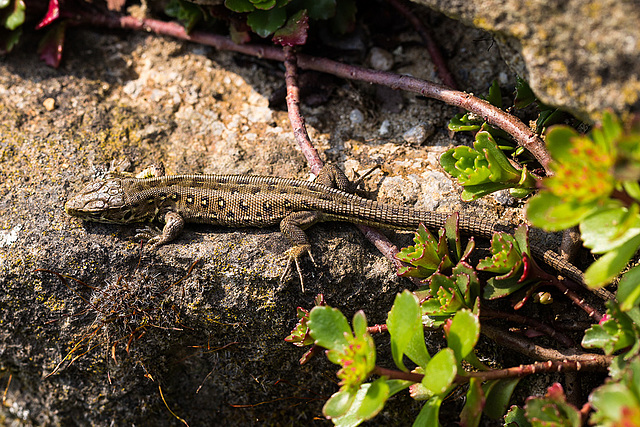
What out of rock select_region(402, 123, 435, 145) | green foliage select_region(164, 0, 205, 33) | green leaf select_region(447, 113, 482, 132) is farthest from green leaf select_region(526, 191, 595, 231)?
green foliage select_region(164, 0, 205, 33)

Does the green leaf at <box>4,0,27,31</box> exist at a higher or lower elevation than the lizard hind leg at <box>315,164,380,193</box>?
higher

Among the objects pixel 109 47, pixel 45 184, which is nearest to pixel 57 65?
pixel 109 47

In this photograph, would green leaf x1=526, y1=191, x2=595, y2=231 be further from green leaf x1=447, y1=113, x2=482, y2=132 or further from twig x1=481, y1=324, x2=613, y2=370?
green leaf x1=447, y1=113, x2=482, y2=132

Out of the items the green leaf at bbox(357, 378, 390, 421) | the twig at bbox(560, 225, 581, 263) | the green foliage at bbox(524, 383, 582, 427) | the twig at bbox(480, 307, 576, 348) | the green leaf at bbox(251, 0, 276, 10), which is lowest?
the green leaf at bbox(357, 378, 390, 421)

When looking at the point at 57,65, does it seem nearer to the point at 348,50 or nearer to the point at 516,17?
the point at 348,50

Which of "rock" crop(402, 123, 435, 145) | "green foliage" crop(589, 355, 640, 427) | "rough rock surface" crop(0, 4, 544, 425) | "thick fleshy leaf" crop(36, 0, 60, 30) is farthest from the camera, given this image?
"thick fleshy leaf" crop(36, 0, 60, 30)

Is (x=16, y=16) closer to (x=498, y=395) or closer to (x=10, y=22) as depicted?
(x=10, y=22)
